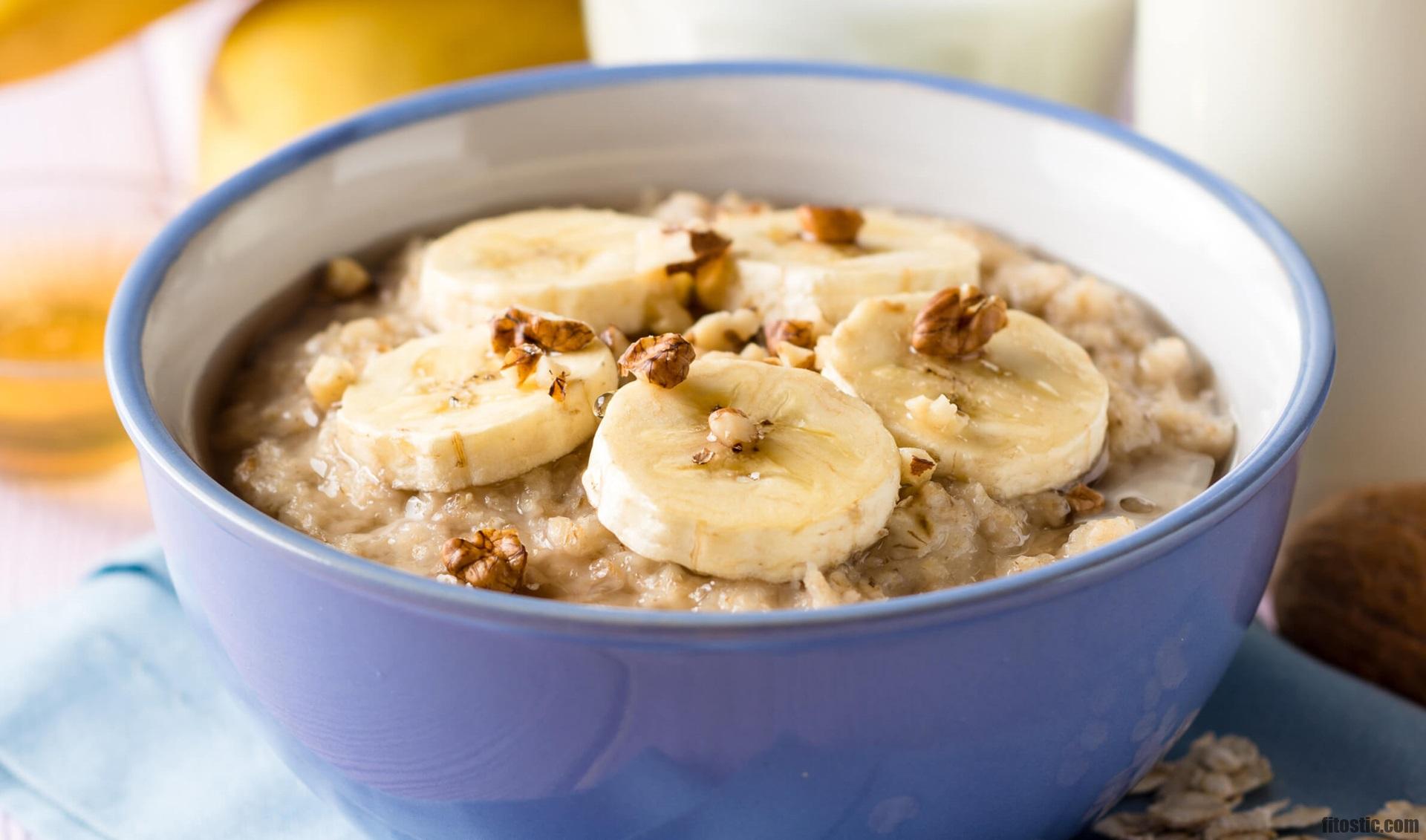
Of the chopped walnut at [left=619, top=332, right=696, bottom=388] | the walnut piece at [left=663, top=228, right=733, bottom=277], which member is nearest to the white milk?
the walnut piece at [left=663, top=228, right=733, bottom=277]

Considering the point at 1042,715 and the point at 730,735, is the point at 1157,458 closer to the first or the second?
the point at 1042,715

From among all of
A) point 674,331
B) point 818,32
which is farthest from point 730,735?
point 818,32

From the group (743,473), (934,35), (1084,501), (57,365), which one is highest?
(934,35)

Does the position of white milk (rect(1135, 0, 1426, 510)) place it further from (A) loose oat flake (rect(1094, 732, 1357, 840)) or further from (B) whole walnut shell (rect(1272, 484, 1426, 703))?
(A) loose oat flake (rect(1094, 732, 1357, 840))

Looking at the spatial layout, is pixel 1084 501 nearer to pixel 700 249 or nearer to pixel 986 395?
pixel 986 395

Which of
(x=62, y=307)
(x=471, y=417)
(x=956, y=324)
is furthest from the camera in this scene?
(x=62, y=307)

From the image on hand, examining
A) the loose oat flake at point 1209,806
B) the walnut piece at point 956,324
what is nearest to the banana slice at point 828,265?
the walnut piece at point 956,324

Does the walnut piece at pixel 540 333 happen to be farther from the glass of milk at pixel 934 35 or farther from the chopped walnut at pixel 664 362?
the glass of milk at pixel 934 35

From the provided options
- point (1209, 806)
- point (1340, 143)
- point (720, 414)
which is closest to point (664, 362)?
point (720, 414)
